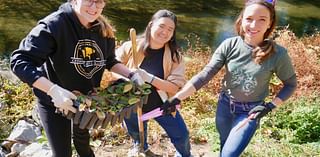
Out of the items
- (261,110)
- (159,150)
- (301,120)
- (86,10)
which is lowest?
(159,150)

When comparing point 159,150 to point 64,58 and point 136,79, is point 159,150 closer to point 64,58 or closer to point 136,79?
point 136,79

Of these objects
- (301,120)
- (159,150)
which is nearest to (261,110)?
(159,150)

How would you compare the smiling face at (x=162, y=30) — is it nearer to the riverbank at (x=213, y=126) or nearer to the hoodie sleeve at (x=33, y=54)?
the hoodie sleeve at (x=33, y=54)

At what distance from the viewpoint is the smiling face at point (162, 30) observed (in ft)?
Answer: 9.75

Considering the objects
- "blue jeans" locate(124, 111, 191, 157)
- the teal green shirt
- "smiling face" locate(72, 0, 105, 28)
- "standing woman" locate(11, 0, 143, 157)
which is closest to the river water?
"blue jeans" locate(124, 111, 191, 157)

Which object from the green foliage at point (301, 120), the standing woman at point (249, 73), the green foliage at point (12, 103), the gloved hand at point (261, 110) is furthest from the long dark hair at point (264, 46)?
the green foliage at point (12, 103)

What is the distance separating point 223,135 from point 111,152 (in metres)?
1.29

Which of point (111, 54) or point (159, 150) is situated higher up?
point (111, 54)

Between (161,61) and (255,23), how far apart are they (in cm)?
76

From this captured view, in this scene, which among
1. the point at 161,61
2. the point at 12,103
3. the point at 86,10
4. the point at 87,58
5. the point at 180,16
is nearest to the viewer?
the point at 86,10

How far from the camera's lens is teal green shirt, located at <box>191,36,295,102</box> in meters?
2.57

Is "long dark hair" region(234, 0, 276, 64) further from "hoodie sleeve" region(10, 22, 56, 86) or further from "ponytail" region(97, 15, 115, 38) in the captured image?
"hoodie sleeve" region(10, 22, 56, 86)

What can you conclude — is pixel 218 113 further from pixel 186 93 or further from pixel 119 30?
pixel 119 30

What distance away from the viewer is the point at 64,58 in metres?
2.39
